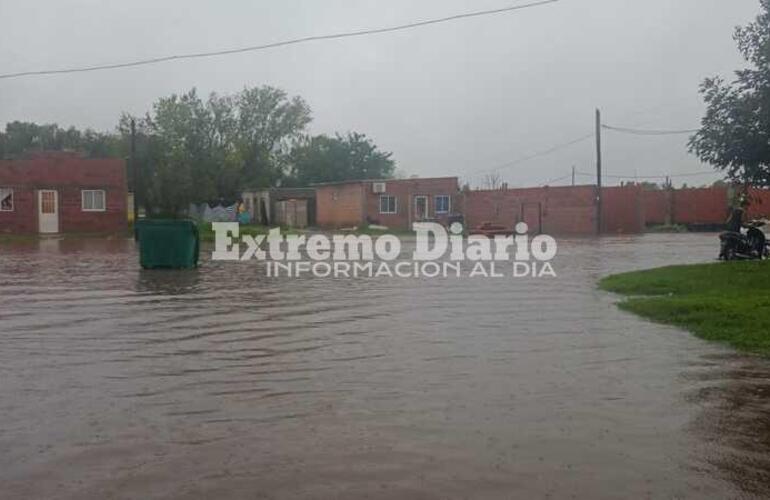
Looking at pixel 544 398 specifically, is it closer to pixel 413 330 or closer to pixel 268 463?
pixel 268 463

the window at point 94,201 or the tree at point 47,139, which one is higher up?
the tree at point 47,139

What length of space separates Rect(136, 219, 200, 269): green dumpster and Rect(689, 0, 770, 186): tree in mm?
12303

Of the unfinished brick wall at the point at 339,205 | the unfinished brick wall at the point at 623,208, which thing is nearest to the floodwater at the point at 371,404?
the unfinished brick wall at the point at 623,208

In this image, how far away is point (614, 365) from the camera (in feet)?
27.5

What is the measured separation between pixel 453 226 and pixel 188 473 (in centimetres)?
4583

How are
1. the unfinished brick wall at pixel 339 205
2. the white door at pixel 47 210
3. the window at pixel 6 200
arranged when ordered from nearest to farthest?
1. the window at pixel 6 200
2. the white door at pixel 47 210
3. the unfinished brick wall at pixel 339 205

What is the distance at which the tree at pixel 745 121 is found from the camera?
15742mm

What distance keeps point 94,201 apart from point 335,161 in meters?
41.1

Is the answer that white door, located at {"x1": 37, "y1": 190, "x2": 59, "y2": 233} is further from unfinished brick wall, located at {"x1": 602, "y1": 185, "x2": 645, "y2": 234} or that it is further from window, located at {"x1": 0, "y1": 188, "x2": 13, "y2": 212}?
unfinished brick wall, located at {"x1": 602, "y1": 185, "x2": 645, "y2": 234}

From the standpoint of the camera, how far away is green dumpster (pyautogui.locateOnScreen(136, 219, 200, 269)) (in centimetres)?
2017

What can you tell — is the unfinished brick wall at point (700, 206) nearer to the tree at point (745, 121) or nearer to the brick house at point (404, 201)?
the brick house at point (404, 201)

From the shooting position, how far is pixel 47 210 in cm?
4091

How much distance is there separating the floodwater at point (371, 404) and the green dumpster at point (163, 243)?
22.9ft

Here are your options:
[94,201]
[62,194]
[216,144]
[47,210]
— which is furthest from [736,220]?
[216,144]
